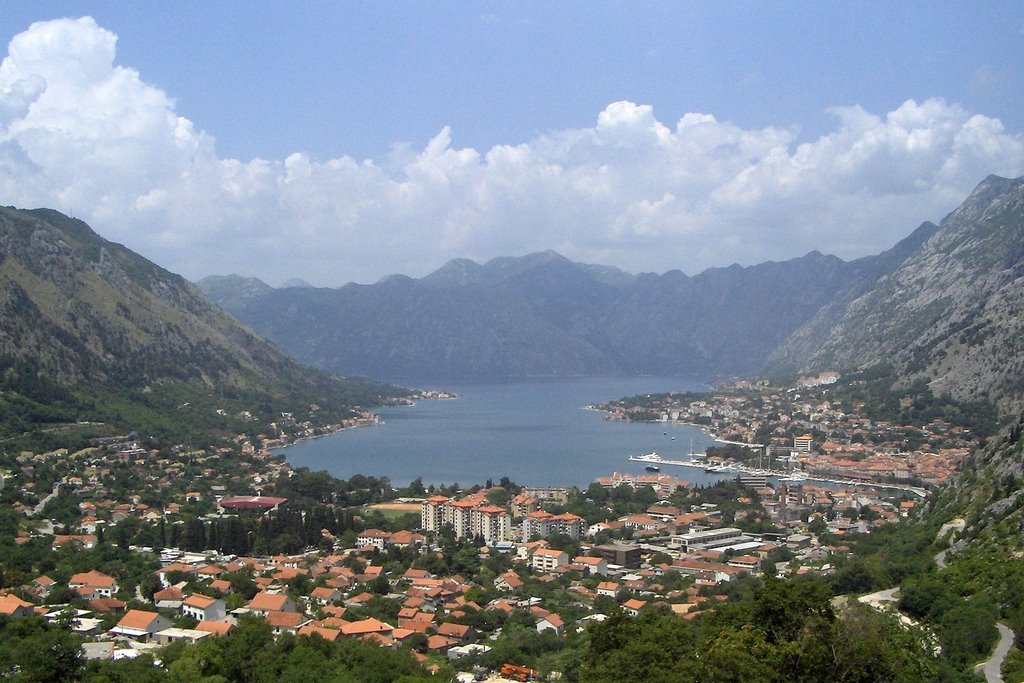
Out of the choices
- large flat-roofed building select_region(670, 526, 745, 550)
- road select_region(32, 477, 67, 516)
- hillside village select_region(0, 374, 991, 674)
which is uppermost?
road select_region(32, 477, 67, 516)

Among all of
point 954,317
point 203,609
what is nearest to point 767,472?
point 954,317

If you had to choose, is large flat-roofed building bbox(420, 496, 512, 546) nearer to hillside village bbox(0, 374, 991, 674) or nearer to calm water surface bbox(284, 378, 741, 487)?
hillside village bbox(0, 374, 991, 674)

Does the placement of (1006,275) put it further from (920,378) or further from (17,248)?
(17,248)

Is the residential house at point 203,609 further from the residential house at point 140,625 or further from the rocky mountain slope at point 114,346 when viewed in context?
the rocky mountain slope at point 114,346

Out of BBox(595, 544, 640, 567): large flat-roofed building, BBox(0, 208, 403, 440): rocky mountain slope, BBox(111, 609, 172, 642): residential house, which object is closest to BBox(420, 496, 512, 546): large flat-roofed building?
BBox(595, 544, 640, 567): large flat-roofed building

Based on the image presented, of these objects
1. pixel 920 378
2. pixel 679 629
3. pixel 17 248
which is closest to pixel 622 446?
pixel 920 378

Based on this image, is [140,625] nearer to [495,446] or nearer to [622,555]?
[622,555]

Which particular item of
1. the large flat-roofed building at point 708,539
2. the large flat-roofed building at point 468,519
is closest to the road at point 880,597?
the large flat-roofed building at point 708,539
